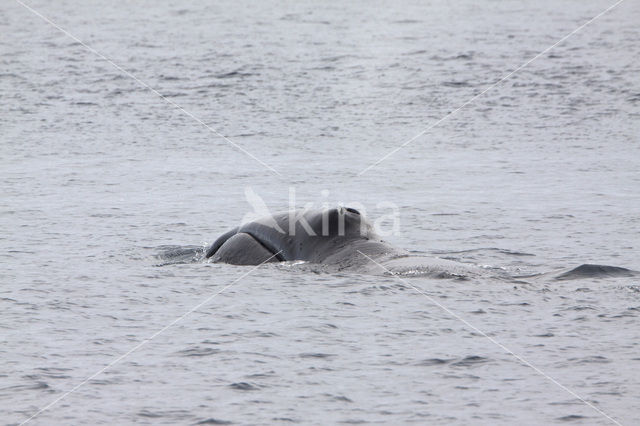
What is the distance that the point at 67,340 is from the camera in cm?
1194

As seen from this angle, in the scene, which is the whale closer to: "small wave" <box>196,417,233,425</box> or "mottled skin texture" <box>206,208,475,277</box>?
"mottled skin texture" <box>206,208,475,277</box>

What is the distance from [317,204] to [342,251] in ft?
18.4

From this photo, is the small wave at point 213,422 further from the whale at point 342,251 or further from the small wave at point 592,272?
the small wave at point 592,272

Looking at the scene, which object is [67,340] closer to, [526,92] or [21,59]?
[526,92]

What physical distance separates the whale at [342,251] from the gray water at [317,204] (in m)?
0.27

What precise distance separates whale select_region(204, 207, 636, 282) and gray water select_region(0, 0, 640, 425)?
0.89ft

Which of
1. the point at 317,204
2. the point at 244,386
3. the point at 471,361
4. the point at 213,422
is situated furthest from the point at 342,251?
the point at 317,204

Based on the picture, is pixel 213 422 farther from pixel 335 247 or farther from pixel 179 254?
pixel 179 254

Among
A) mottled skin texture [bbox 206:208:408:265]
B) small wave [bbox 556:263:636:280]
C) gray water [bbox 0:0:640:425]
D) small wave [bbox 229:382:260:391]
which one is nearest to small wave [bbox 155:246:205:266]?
gray water [bbox 0:0:640:425]

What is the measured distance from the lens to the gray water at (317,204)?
1044 centimetres

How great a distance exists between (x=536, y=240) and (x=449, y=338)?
234 inches

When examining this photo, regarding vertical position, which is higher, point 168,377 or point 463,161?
point 463,161

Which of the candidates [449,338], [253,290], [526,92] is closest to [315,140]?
[526,92]

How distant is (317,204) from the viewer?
65.4 feet
